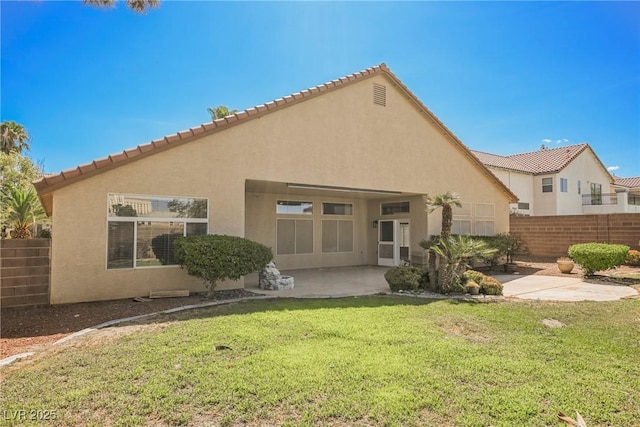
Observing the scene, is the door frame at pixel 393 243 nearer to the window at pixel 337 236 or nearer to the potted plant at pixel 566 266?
the window at pixel 337 236

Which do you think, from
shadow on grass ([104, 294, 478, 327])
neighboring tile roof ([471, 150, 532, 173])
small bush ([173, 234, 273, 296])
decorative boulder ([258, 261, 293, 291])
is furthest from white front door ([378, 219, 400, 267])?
neighboring tile roof ([471, 150, 532, 173])

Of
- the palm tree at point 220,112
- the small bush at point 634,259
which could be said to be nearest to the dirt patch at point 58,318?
the small bush at point 634,259

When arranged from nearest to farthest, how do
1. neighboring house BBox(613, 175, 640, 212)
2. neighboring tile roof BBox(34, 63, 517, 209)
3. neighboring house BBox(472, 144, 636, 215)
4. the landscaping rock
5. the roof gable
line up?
1. the landscaping rock
2. neighboring tile roof BBox(34, 63, 517, 209)
3. neighboring house BBox(472, 144, 636, 215)
4. the roof gable
5. neighboring house BBox(613, 175, 640, 212)

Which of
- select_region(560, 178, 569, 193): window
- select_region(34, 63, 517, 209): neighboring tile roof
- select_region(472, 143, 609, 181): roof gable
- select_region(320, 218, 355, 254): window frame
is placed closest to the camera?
select_region(34, 63, 517, 209): neighboring tile roof

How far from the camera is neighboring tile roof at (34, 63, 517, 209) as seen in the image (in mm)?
8875

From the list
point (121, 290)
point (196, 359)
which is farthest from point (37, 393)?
point (121, 290)

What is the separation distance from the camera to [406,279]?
11.7 metres

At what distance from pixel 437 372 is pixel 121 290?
27.8 feet

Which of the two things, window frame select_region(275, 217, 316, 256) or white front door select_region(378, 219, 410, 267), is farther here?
white front door select_region(378, 219, 410, 267)

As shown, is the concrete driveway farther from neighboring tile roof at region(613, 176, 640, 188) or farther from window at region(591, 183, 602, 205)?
neighboring tile roof at region(613, 176, 640, 188)

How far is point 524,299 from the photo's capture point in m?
10.4

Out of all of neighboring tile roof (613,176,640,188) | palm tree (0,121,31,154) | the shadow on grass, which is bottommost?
the shadow on grass

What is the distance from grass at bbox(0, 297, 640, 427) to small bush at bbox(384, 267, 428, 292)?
4104 mm

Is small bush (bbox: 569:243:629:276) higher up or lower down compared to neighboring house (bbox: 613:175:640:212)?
lower down
